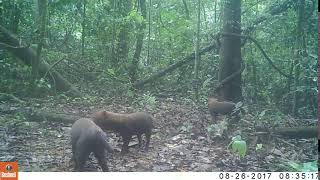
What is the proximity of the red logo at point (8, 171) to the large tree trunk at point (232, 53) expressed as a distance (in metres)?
2.05

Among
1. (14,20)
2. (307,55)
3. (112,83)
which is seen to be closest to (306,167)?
(307,55)

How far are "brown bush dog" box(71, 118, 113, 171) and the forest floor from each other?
0.19m

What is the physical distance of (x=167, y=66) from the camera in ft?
16.2

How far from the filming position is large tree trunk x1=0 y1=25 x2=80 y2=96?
15.4ft

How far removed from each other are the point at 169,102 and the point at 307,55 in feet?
4.51

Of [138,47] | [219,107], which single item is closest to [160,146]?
[219,107]

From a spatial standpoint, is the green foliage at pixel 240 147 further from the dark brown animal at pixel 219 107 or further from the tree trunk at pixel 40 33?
the tree trunk at pixel 40 33

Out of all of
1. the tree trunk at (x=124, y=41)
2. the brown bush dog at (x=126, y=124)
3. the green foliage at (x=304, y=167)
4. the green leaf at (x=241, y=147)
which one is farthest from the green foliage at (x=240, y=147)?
the tree trunk at (x=124, y=41)

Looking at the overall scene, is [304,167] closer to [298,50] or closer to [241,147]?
[241,147]

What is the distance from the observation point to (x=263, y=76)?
16.1 feet

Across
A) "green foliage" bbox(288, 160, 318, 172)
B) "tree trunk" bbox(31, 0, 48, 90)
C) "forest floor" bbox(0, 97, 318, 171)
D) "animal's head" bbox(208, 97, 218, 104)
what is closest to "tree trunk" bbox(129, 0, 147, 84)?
"forest floor" bbox(0, 97, 318, 171)

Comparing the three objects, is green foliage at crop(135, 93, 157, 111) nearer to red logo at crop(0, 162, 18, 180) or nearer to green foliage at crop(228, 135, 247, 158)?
green foliage at crop(228, 135, 247, 158)

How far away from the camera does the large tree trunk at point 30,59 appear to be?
468 cm

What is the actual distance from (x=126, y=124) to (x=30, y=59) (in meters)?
1.21
